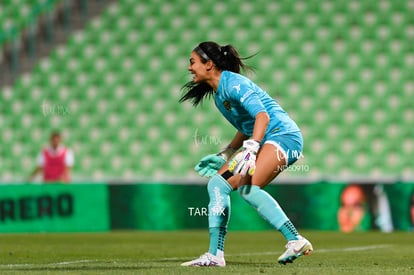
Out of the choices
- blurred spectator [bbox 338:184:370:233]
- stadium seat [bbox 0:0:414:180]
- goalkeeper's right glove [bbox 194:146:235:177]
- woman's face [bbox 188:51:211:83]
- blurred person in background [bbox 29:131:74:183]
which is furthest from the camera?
stadium seat [bbox 0:0:414:180]

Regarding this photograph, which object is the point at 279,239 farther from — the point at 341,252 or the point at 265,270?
the point at 265,270

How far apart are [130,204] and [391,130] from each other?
16.2 ft

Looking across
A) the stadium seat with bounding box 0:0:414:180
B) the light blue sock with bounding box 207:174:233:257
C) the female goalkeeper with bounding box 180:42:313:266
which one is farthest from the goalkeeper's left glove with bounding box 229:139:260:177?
the stadium seat with bounding box 0:0:414:180

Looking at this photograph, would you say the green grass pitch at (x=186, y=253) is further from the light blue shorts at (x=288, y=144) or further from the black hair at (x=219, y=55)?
the black hair at (x=219, y=55)

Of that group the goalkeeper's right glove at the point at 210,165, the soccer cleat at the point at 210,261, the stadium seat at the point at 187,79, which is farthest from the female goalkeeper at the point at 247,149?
the stadium seat at the point at 187,79

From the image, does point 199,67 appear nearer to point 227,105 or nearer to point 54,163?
point 227,105

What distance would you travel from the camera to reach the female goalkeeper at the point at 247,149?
20.8 ft

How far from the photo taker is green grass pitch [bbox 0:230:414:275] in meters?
6.53

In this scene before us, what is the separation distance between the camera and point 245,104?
6434 mm

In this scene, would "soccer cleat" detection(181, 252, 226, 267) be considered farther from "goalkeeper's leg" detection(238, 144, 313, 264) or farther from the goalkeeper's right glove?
the goalkeeper's right glove

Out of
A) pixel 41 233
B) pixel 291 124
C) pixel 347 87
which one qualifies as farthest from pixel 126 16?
pixel 291 124

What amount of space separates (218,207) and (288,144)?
2.08 feet

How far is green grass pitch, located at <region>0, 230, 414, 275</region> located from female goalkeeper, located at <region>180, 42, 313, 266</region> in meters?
0.22

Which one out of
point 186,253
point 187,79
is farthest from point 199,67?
point 187,79
